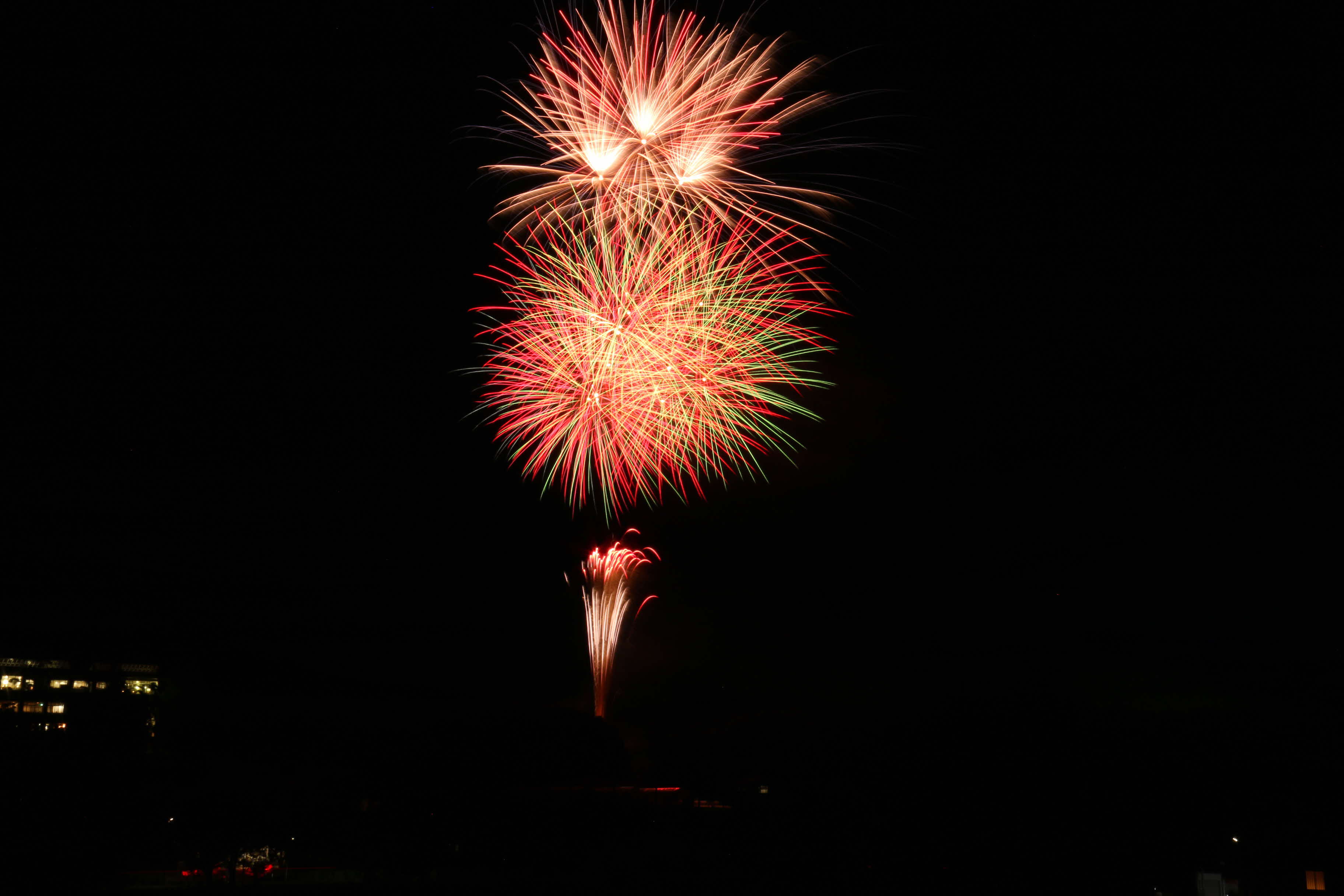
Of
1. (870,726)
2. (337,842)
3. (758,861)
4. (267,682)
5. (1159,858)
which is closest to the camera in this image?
(1159,858)

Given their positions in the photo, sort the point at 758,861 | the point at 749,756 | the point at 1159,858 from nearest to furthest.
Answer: the point at 1159,858, the point at 758,861, the point at 749,756

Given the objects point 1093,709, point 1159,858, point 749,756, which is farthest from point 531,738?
point 1159,858

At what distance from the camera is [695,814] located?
23.0 meters

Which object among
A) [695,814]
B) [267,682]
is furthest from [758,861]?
[267,682]

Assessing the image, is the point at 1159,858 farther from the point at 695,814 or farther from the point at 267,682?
the point at 267,682

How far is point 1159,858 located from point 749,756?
1181 cm

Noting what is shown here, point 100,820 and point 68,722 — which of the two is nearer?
point 100,820

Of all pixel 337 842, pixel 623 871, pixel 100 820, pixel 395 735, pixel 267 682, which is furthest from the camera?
pixel 267 682

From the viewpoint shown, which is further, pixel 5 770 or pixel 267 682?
pixel 267 682

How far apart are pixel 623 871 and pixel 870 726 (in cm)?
764

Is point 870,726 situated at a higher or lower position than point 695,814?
higher

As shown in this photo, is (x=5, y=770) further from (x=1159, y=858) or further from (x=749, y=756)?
(x=1159, y=858)

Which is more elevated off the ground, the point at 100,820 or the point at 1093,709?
the point at 1093,709

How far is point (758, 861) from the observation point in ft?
58.1
